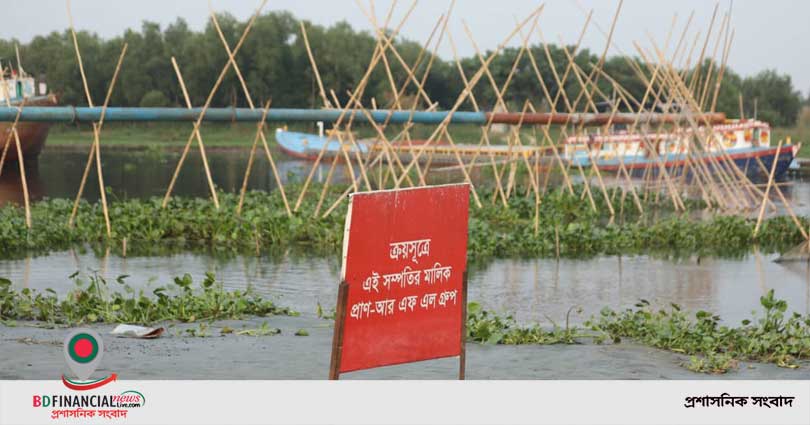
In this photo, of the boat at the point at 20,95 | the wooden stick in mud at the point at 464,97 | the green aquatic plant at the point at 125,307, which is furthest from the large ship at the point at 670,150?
the green aquatic plant at the point at 125,307

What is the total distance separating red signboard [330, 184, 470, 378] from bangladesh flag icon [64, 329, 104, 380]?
106cm

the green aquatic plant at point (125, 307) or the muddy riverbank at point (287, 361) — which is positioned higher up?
the green aquatic plant at point (125, 307)

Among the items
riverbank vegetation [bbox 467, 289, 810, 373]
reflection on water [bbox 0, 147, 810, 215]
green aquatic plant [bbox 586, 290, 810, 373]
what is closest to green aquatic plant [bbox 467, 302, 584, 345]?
riverbank vegetation [bbox 467, 289, 810, 373]

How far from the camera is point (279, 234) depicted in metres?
10.1

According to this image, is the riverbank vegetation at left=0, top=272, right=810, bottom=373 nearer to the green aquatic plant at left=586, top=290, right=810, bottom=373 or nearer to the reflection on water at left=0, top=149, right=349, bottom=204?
the green aquatic plant at left=586, top=290, right=810, bottom=373

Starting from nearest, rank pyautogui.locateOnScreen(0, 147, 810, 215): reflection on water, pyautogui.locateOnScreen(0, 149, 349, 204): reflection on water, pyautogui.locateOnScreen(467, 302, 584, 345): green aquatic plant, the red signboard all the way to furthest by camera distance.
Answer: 1. the red signboard
2. pyautogui.locateOnScreen(467, 302, 584, 345): green aquatic plant
3. pyautogui.locateOnScreen(0, 147, 810, 215): reflection on water
4. pyautogui.locateOnScreen(0, 149, 349, 204): reflection on water

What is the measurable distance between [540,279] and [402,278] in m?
4.37

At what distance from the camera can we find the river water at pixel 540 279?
7664 mm

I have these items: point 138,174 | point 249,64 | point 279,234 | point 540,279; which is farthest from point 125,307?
point 138,174

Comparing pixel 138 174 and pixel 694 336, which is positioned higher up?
pixel 138 174

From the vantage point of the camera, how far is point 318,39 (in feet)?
51.3

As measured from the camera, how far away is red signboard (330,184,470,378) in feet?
13.9

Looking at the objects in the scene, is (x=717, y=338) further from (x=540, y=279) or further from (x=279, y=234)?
(x=279, y=234)

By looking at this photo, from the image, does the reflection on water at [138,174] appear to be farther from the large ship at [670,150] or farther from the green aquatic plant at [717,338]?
the green aquatic plant at [717,338]
